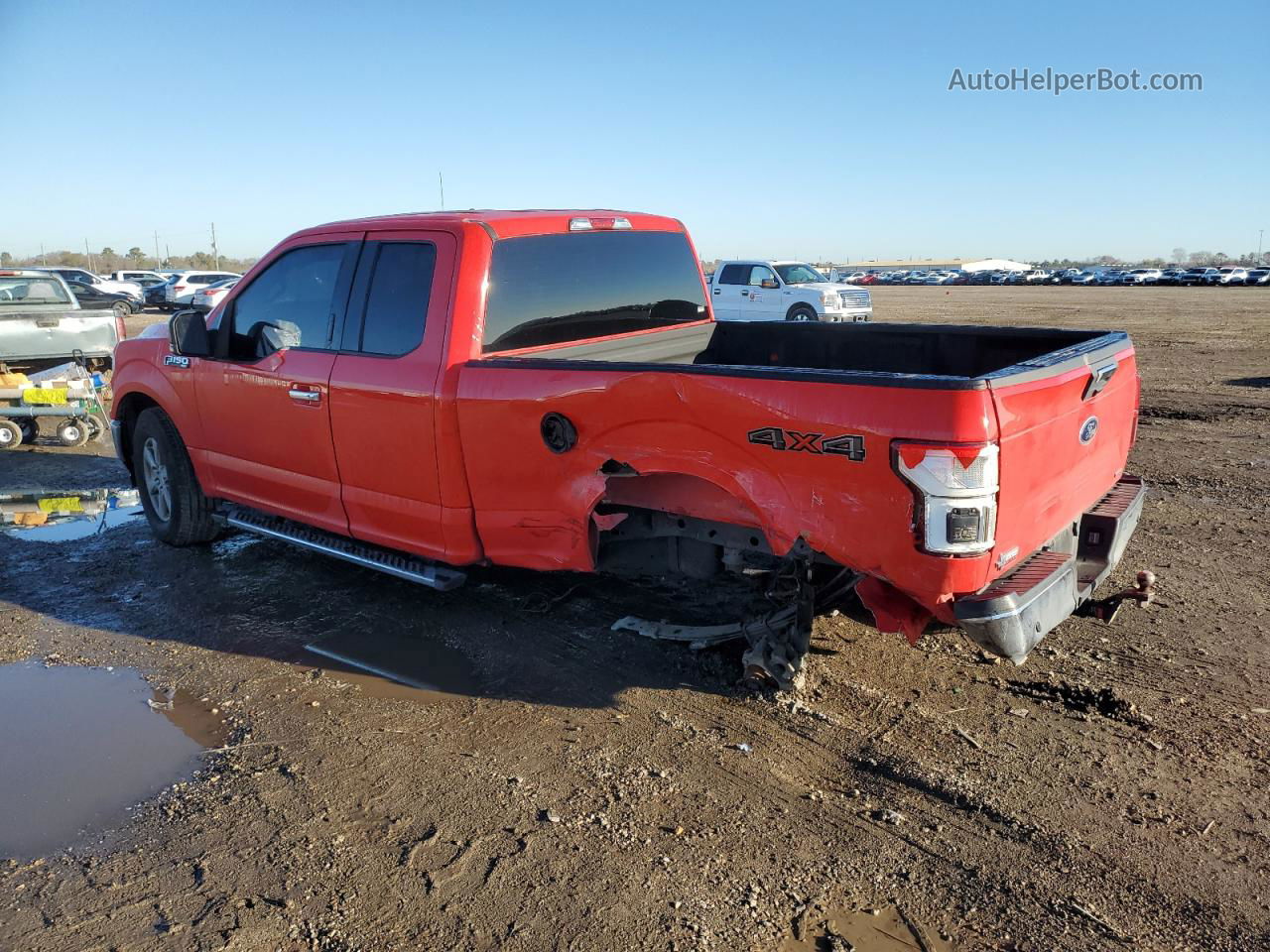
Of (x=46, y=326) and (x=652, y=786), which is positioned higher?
(x=46, y=326)

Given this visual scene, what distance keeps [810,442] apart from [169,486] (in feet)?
16.1

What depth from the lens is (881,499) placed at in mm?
3229

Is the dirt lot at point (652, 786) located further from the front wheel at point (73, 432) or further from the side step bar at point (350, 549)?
the front wheel at point (73, 432)

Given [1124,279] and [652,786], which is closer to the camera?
[652,786]

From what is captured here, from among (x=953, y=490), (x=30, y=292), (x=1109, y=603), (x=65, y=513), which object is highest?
(x=30, y=292)

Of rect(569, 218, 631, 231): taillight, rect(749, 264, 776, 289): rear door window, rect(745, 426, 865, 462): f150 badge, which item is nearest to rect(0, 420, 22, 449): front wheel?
rect(569, 218, 631, 231): taillight

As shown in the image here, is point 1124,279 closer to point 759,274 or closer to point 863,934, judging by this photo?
point 759,274

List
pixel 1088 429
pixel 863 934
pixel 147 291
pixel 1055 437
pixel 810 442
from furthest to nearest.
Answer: pixel 147 291, pixel 1088 429, pixel 1055 437, pixel 810 442, pixel 863 934

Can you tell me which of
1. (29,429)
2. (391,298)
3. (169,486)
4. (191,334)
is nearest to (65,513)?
(169,486)

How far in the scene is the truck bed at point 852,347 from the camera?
16.0 feet

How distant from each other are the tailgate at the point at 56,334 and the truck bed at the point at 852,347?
9284 millimetres

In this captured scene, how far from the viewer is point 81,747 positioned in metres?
3.96

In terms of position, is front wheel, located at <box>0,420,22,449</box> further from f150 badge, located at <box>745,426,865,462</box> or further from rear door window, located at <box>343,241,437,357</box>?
f150 badge, located at <box>745,426,865,462</box>

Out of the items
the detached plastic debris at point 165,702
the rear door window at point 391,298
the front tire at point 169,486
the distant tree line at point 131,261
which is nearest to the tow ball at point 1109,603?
the rear door window at point 391,298
